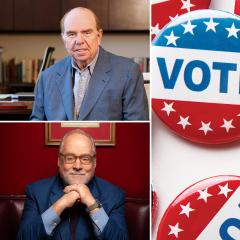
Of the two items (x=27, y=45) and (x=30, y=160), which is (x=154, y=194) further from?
(x=27, y=45)

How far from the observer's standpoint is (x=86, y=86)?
1.11m

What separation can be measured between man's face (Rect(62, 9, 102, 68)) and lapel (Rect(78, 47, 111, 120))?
36mm

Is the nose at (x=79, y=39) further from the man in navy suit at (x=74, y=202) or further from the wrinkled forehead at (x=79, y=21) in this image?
the man in navy suit at (x=74, y=202)

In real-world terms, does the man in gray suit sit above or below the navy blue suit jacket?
above

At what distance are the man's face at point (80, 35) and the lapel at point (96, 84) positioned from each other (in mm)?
36

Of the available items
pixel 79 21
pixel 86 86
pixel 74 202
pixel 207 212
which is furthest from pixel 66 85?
pixel 207 212

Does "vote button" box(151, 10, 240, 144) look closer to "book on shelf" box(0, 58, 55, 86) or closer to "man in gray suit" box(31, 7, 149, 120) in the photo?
"man in gray suit" box(31, 7, 149, 120)

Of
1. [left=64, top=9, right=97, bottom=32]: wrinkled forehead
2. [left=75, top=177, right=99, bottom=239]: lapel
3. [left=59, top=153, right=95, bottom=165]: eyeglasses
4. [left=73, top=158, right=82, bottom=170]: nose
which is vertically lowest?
[left=75, top=177, right=99, bottom=239]: lapel

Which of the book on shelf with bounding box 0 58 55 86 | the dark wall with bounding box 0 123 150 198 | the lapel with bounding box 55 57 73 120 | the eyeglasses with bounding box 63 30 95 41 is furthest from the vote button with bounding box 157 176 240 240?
the book on shelf with bounding box 0 58 55 86

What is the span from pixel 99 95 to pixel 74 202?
26 cm

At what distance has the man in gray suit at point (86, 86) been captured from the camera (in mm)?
1095

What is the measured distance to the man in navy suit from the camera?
42.9 inches

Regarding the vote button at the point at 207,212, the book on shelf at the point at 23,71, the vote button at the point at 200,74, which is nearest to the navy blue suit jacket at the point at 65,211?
the vote button at the point at 207,212

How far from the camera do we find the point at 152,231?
113cm
